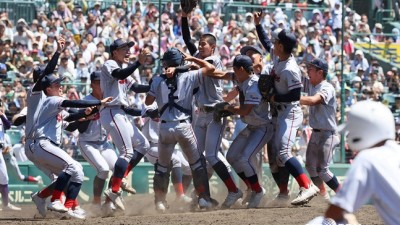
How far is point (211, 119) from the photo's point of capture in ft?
37.1

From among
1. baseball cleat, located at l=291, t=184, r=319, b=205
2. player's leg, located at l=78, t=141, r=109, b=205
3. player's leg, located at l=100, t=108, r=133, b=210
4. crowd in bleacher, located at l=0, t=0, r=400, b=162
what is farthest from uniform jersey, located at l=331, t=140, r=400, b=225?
crowd in bleacher, located at l=0, t=0, r=400, b=162

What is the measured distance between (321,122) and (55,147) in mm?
3098

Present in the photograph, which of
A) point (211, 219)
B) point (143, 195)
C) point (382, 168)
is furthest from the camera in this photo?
point (143, 195)

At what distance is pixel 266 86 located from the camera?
10.7 m

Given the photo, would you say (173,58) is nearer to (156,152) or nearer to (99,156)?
(99,156)

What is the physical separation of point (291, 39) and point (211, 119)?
58.1 inches

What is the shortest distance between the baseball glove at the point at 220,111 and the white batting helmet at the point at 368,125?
608 cm

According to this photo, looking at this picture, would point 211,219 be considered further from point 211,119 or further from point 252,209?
point 211,119

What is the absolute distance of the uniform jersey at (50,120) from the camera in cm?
1027

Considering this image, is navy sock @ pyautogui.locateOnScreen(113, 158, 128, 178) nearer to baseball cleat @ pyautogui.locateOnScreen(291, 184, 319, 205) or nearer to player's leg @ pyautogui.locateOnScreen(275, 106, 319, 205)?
player's leg @ pyautogui.locateOnScreen(275, 106, 319, 205)

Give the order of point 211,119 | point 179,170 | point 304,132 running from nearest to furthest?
point 211,119, point 179,170, point 304,132

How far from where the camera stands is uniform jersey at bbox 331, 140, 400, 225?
180 inches

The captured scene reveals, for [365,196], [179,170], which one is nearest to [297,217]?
[179,170]

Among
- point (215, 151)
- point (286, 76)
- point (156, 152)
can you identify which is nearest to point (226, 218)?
point (215, 151)
